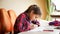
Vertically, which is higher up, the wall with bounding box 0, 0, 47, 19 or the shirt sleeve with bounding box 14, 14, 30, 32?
the wall with bounding box 0, 0, 47, 19

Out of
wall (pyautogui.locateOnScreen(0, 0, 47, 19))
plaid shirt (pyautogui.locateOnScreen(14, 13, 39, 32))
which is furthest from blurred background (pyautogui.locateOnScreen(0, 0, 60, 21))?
plaid shirt (pyautogui.locateOnScreen(14, 13, 39, 32))

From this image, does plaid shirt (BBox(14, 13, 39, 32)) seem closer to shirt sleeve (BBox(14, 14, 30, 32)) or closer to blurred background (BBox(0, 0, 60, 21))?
shirt sleeve (BBox(14, 14, 30, 32))

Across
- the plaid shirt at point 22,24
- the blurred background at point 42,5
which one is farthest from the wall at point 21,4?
the plaid shirt at point 22,24

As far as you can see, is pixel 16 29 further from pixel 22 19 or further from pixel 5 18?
pixel 5 18

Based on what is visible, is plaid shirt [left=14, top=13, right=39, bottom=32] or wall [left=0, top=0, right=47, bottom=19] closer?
plaid shirt [left=14, top=13, right=39, bottom=32]

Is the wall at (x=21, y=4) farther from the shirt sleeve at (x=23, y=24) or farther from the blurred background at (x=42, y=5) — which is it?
the shirt sleeve at (x=23, y=24)

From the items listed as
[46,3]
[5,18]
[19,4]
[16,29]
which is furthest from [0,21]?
[46,3]

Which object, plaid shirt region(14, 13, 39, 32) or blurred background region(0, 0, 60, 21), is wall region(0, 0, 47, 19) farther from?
plaid shirt region(14, 13, 39, 32)

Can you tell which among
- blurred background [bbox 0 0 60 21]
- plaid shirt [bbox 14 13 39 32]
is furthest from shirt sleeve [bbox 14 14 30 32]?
blurred background [bbox 0 0 60 21]

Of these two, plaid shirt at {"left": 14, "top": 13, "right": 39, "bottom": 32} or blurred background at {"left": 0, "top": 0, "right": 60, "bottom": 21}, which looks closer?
plaid shirt at {"left": 14, "top": 13, "right": 39, "bottom": 32}

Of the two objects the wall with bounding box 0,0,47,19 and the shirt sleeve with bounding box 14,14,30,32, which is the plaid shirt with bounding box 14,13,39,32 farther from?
the wall with bounding box 0,0,47,19

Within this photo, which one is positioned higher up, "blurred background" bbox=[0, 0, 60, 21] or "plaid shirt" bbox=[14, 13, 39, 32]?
"blurred background" bbox=[0, 0, 60, 21]

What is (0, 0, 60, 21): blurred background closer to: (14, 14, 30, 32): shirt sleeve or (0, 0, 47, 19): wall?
(0, 0, 47, 19): wall

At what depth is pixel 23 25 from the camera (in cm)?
197
